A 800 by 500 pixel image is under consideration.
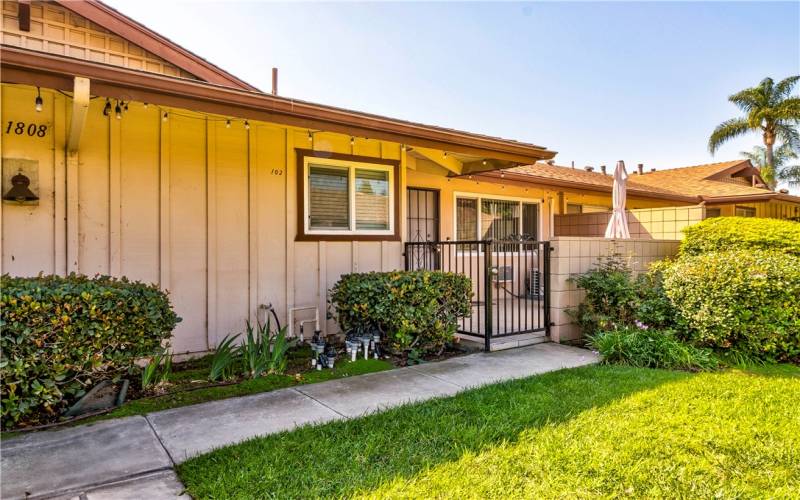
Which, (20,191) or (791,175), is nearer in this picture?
(20,191)

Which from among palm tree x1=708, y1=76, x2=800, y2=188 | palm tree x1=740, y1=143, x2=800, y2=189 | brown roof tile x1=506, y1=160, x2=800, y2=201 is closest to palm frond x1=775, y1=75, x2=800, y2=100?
palm tree x1=708, y1=76, x2=800, y2=188

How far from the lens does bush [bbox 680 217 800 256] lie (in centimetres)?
725

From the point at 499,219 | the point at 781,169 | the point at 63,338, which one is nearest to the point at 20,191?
the point at 63,338

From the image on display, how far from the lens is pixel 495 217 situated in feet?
33.3

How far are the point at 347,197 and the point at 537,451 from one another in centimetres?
426

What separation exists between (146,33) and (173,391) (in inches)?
168

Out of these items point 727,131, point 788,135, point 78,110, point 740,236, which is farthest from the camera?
point 727,131

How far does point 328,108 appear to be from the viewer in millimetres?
4770

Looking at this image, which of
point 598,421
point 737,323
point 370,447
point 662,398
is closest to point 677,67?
point 737,323

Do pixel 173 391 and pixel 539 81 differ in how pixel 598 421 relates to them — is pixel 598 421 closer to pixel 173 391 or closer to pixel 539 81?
pixel 173 391

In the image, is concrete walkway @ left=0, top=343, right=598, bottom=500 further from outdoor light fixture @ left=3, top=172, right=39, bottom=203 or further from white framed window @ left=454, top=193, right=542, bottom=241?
white framed window @ left=454, top=193, right=542, bottom=241

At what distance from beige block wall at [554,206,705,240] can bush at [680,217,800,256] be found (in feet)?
1.70

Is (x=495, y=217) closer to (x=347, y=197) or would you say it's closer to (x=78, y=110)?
(x=347, y=197)

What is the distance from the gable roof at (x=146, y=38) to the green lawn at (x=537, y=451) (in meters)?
4.98
